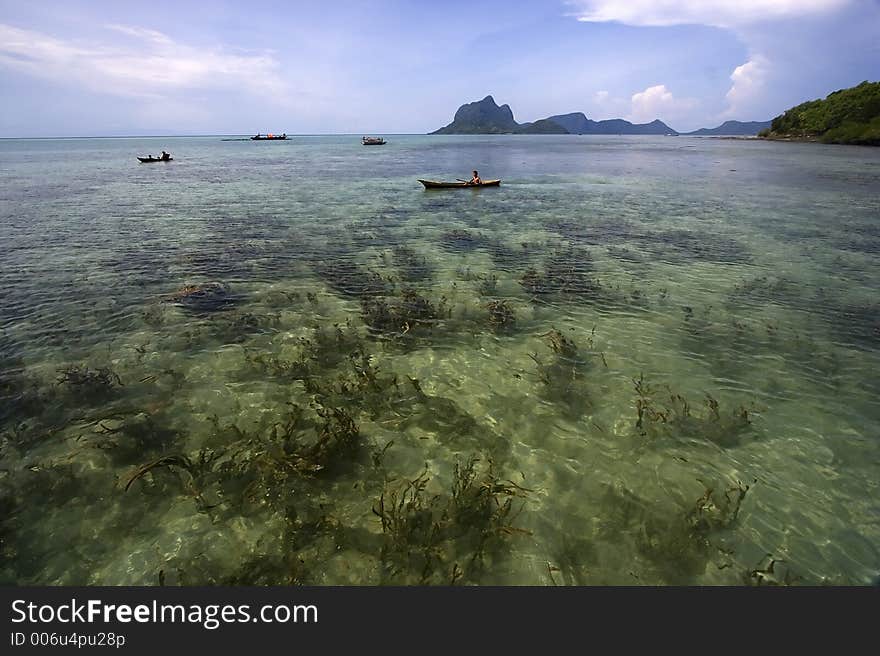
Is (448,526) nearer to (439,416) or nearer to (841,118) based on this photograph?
(439,416)

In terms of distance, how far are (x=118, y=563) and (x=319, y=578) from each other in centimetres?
347

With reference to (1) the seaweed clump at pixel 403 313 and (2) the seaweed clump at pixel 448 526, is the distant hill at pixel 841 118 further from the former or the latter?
(2) the seaweed clump at pixel 448 526

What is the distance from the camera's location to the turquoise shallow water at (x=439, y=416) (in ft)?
23.0

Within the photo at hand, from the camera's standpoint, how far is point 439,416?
1034 centimetres

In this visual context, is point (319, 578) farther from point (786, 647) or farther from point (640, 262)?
point (640, 262)

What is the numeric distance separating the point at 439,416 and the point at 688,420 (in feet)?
20.5

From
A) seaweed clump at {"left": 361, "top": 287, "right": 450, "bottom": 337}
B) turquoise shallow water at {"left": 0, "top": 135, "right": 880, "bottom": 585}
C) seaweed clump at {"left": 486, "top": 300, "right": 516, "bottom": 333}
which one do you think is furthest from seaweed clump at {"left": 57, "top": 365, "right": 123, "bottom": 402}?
seaweed clump at {"left": 486, "top": 300, "right": 516, "bottom": 333}

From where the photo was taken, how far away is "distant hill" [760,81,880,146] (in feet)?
391

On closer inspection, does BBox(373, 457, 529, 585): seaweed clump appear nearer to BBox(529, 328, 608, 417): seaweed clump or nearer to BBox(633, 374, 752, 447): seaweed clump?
BBox(529, 328, 608, 417): seaweed clump

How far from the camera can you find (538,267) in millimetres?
20906

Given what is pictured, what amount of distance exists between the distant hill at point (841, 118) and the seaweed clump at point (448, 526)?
167m

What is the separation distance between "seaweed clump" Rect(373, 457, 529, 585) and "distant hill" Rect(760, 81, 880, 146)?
16688cm

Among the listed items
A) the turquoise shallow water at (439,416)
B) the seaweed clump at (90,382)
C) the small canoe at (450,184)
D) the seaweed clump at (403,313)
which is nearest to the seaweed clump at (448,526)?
the turquoise shallow water at (439,416)

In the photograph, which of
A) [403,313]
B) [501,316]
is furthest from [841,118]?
[403,313]
